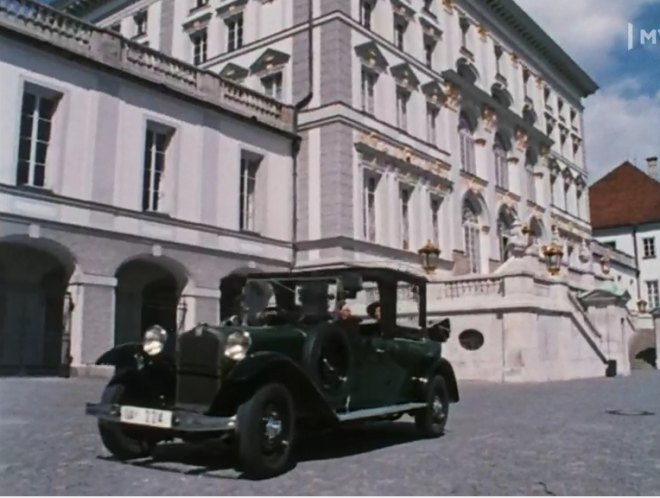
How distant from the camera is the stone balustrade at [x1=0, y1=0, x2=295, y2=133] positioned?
55.7 feet

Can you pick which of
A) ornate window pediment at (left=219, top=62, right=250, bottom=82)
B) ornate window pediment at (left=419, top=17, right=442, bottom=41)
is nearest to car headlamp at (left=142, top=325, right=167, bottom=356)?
ornate window pediment at (left=219, top=62, right=250, bottom=82)

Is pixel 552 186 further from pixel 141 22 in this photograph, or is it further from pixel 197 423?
pixel 197 423

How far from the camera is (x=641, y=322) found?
3941 cm

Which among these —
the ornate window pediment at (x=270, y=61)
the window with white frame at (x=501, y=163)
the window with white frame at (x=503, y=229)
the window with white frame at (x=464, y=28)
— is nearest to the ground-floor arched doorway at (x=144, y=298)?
the ornate window pediment at (x=270, y=61)

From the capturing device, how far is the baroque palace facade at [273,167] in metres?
17.5

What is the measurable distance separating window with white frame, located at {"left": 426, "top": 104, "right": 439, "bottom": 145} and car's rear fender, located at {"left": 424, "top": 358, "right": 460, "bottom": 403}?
2017cm

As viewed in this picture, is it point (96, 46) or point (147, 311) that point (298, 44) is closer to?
point (96, 46)

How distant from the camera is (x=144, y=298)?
21328mm

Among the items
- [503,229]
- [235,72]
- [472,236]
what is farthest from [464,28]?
[235,72]

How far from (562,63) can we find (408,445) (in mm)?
38150

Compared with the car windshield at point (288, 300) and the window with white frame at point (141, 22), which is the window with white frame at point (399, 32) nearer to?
the window with white frame at point (141, 22)

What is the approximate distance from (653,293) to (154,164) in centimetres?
4270

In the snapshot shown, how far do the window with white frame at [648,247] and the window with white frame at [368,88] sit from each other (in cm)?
3432

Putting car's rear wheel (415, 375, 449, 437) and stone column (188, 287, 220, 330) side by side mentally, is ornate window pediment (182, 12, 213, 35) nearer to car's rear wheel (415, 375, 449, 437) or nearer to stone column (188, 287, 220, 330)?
stone column (188, 287, 220, 330)
